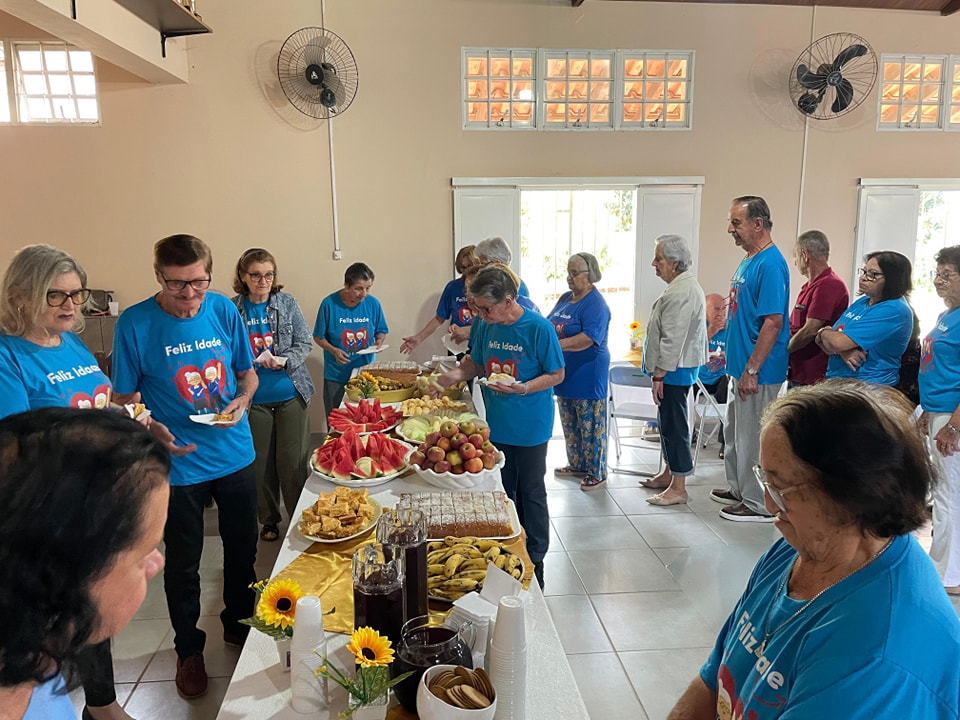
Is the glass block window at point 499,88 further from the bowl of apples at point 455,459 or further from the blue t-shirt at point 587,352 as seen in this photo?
the bowl of apples at point 455,459

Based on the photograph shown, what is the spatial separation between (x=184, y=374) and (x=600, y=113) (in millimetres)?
4484

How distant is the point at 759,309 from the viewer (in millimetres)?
3656

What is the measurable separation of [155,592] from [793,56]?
622cm

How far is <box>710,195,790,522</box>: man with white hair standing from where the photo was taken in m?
3.62

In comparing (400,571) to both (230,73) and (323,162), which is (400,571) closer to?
(323,162)

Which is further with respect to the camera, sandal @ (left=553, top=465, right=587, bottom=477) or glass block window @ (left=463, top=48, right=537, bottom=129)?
glass block window @ (left=463, top=48, right=537, bottom=129)

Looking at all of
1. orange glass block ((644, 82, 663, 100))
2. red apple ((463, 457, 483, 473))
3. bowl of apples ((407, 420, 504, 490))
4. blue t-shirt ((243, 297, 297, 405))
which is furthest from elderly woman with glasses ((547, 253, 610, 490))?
orange glass block ((644, 82, 663, 100))

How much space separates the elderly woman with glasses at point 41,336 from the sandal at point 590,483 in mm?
3036

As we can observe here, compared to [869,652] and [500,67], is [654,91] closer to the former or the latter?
[500,67]

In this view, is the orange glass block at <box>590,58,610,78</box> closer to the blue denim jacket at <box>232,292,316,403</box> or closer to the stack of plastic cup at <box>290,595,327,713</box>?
the blue denim jacket at <box>232,292,316,403</box>

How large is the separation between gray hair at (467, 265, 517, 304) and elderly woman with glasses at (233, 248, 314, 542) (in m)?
1.24

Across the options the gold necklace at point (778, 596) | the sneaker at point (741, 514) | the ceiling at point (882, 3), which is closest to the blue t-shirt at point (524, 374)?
the sneaker at point (741, 514)

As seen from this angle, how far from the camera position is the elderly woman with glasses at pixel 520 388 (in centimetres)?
284

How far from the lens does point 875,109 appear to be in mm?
5793
